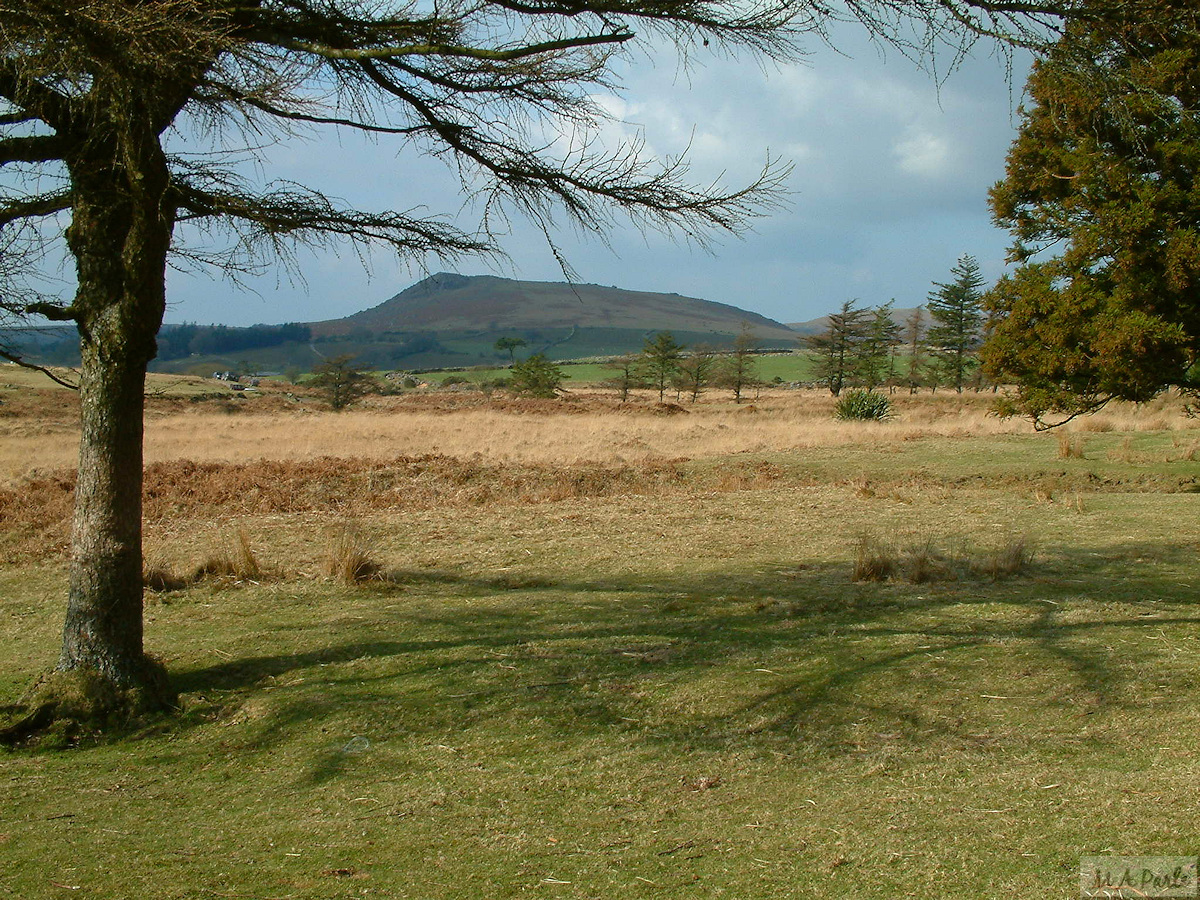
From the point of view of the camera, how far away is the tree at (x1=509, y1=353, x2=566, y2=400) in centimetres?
5391

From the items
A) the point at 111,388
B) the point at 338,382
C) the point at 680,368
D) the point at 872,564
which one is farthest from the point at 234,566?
the point at 680,368

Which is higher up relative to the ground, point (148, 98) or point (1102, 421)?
point (148, 98)

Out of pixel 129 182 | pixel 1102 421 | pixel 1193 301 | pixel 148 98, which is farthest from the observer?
pixel 1102 421

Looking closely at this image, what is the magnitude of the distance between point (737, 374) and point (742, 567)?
54618mm

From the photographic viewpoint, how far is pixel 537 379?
54281 mm

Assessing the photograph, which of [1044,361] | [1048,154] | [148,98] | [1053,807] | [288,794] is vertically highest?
[1048,154]

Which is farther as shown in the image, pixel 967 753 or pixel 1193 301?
pixel 1193 301

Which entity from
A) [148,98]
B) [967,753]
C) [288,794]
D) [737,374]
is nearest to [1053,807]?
[967,753]

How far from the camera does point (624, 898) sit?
2.95m

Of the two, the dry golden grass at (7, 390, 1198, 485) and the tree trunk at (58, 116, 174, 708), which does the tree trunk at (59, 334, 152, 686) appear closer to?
the tree trunk at (58, 116, 174, 708)

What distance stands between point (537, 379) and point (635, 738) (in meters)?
50.2

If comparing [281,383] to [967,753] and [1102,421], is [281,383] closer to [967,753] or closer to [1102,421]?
[1102,421]

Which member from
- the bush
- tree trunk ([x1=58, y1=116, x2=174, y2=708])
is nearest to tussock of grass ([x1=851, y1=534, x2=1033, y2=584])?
tree trunk ([x1=58, y1=116, x2=174, y2=708])

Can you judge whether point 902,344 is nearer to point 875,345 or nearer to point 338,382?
point 875,345
